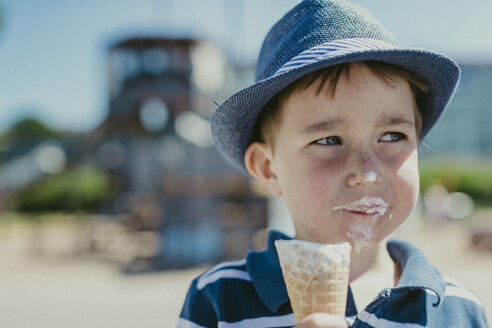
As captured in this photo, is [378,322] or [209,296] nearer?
[378,322]

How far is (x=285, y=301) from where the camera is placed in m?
1.43

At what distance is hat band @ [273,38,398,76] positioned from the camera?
1.33m

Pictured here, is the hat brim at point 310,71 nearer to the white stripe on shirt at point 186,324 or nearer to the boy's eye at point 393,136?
the boy's eye at point 393,136

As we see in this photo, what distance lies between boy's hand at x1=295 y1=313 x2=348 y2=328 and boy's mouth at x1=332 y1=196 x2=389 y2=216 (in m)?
0.35

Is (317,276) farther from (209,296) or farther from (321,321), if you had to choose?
(209,296)

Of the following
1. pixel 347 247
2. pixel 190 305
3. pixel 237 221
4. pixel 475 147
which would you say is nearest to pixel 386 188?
pixel 347 247

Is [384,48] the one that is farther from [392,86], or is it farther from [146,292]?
[146,292]

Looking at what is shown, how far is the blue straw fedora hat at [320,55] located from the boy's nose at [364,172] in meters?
0.29

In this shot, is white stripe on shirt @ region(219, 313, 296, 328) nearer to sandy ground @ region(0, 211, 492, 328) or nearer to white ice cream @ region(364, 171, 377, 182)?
white ice cream @ region(364, 171, 377, 182)

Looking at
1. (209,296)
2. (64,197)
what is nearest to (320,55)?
(209,296)

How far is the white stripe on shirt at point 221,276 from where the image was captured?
5.14ft

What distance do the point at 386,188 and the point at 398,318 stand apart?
38 cm

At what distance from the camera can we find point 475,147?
40094mm

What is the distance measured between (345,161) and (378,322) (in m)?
0.47
